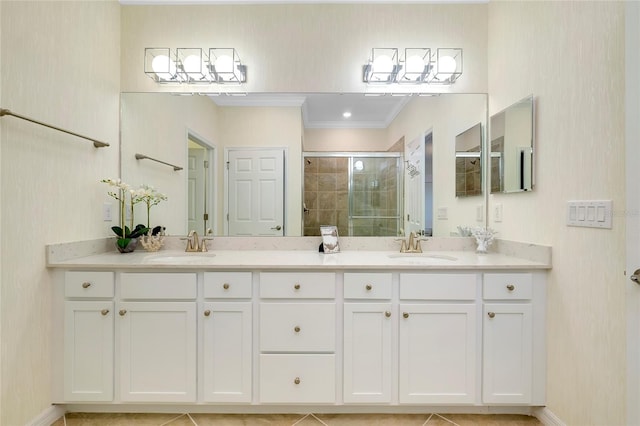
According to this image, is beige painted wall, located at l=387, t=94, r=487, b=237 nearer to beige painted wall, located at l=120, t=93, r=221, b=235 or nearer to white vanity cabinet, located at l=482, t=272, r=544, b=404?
white vanity cabinet, located at l=482, t=272, r=544, b=404

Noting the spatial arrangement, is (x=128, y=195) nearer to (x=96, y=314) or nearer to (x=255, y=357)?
(x=96, y=314)

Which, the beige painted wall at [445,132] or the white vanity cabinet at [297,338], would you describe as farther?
the beige painted wall at [445,132]

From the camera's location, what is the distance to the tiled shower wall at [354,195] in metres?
2.35

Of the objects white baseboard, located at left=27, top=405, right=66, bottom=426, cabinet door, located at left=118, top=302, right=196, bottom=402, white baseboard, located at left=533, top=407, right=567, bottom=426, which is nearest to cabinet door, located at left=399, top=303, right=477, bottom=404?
white baseboard, located at left=533, top=407, right=567, bottom=426

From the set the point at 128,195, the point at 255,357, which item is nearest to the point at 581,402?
the point at 255,357

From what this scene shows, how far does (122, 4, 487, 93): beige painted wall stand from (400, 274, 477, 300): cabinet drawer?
1329mm

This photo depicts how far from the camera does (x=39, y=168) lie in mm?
1677

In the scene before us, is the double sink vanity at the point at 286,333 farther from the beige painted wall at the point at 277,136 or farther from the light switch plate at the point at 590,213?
the beige painted wall at the point at 277,136

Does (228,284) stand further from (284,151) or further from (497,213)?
(497,213)

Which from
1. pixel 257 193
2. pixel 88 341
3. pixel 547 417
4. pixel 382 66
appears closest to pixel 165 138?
pixel 257 193

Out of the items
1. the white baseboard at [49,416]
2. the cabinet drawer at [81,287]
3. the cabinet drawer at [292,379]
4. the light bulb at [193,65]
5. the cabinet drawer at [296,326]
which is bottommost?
the white baseboard at [49,416]

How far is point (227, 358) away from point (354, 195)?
1.27 meters

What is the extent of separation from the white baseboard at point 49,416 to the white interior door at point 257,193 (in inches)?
51.1

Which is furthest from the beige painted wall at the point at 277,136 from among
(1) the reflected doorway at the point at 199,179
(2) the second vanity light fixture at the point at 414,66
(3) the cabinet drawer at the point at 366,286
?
(3) the cabinet drawer at the point at 366,286
